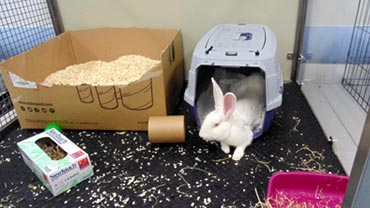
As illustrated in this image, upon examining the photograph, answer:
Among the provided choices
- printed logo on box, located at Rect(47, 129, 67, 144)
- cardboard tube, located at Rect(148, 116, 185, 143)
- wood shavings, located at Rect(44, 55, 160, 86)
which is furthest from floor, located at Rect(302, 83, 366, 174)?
printed logo on box, located at Rect(47, 129, 67, 144)

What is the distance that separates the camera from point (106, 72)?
1697 mm

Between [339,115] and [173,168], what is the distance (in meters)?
0.88

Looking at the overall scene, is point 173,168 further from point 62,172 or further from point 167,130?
point 62,172

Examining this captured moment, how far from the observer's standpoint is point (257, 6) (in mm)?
1664

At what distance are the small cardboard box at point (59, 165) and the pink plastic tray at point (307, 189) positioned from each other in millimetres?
674

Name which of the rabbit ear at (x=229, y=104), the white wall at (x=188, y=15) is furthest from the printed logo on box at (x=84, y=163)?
the white wall at (x=188, y=15)

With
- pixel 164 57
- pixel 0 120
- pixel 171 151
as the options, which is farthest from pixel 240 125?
pixel 0 120

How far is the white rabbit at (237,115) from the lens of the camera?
1.16 m

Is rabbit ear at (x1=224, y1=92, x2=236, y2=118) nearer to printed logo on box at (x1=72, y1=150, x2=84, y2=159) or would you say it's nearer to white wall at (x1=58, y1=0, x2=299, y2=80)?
printed logo on box at (x1=72, y1=150, x2=84, y2=159)

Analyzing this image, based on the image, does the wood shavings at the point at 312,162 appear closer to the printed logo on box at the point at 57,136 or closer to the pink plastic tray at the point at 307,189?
the pink plastic tray at the point at 307,189

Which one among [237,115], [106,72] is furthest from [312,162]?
[106,72]

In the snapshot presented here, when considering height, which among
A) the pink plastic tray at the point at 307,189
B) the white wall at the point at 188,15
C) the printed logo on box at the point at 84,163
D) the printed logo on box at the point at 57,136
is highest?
the white wall at the point at 188,15

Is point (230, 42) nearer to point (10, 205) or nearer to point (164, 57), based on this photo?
point (164, 57)

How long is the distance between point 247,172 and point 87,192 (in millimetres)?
601
